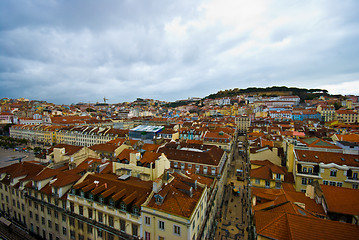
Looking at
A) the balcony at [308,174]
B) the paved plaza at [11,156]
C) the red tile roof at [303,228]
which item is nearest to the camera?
the red tile roof at [303,228]

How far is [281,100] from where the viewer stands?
15562 centimetres

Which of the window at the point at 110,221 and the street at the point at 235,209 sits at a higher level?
the window at the point at 110,221

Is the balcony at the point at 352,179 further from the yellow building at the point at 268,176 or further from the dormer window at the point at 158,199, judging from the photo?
the dormer window at the point at 158,199

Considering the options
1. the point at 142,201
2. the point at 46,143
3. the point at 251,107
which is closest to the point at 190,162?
the point at 142,201

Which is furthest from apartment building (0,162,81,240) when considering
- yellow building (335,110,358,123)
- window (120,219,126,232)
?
yellow building (335,110,358,123)

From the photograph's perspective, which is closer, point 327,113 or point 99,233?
point 99,233

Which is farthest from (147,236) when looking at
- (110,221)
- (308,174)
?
(308,174)

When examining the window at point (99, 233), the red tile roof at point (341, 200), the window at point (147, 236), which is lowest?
the window at point (99, 233)

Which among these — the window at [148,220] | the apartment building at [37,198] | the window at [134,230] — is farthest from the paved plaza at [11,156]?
the window at [148,220]

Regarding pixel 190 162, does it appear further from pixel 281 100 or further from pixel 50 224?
pixel 281 100

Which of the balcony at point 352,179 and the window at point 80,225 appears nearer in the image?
the window at point 80,225

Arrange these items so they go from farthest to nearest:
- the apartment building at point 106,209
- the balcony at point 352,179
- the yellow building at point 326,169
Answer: the yellow building at point 326,169
the balcony at point 352,179
the apartment building at point 106,209

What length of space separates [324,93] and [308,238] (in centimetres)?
20873

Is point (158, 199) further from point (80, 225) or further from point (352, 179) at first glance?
point (352, 179)
